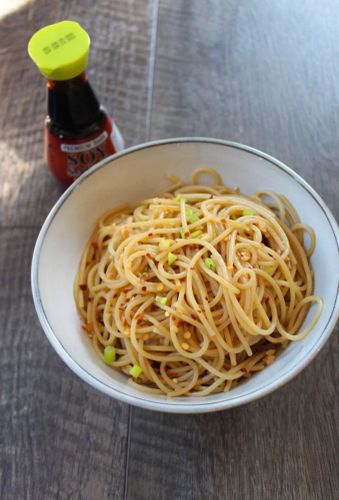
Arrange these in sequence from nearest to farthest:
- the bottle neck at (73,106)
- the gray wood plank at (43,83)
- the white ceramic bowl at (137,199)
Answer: the white ceramic bowl at (137,199) < the bottle neck at (73,106) < the gray wood plank at (43,83)

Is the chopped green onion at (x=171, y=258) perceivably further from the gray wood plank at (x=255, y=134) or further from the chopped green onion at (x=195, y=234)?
the gray wood plank at (x=255, y=134)

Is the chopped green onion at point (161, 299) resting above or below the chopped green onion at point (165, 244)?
below

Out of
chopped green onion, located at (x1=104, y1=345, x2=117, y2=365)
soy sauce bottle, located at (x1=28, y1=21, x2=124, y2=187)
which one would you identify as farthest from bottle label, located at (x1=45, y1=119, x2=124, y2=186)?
chopped green onion, located at (x1=104, y1=345, x2=117, y2=365)

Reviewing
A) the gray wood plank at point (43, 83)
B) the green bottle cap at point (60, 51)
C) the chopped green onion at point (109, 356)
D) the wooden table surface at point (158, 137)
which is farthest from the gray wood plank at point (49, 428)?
the green bottle cap at point (60, 51)

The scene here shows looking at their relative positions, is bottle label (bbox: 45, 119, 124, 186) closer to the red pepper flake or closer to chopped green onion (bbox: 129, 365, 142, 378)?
the red pepper flake

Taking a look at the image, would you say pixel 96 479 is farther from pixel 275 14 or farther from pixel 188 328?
pixel 275 14

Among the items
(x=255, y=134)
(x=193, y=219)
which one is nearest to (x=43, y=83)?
(x=255, y=134)

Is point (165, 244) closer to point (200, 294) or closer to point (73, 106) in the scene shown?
point (200, 294)

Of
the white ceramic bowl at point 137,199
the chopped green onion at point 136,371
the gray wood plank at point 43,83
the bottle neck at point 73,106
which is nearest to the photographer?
the white ceramic bowl at point 137,199

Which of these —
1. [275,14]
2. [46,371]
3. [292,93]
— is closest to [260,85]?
[292,93]
